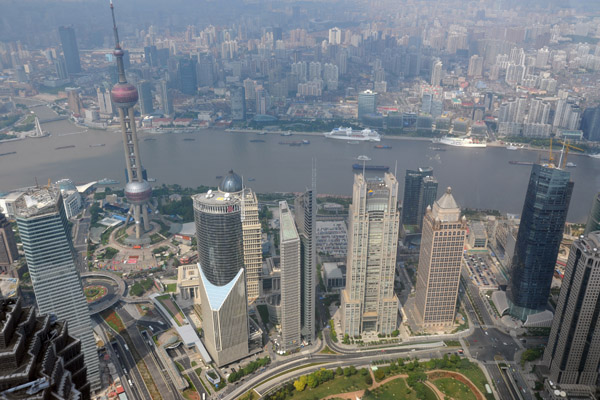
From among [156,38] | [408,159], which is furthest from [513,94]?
[156,38]

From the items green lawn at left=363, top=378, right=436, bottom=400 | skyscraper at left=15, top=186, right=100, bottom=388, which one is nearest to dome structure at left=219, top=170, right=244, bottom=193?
skyscraper at left=15, top=186, right=100, bottom=388

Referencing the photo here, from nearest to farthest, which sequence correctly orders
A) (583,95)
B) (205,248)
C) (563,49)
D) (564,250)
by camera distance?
(205,248) < (564,250) < (583,95) < (563,49)

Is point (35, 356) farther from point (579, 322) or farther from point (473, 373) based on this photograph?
point (579, 322)

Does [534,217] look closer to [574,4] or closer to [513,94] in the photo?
[574,4]

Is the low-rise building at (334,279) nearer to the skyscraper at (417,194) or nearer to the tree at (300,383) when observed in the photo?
the tree at (300,383)

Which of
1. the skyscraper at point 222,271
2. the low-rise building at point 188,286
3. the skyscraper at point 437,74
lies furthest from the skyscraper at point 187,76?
the skyscraper at point 222,271

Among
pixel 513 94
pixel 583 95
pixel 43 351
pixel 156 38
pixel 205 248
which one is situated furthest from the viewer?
pixel 156 38

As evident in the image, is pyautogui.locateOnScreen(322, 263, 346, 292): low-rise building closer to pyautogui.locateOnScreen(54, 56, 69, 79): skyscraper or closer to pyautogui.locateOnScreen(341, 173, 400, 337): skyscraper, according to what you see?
pyautogui.locateOnScreen(341, 173, 400, 337): skyscraper
